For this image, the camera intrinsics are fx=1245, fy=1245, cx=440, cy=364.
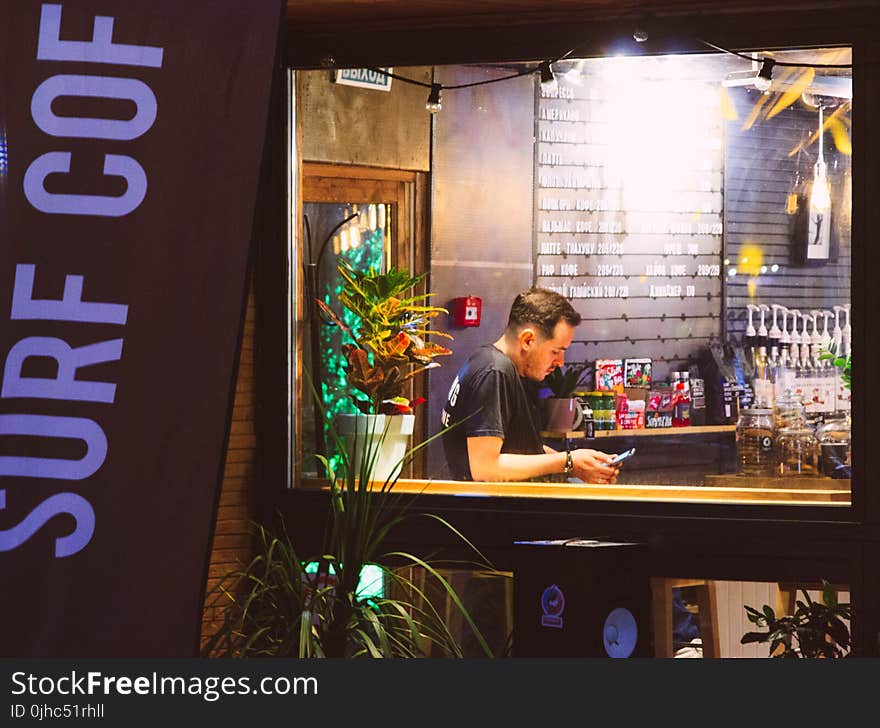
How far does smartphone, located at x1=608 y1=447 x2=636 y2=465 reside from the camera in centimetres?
552

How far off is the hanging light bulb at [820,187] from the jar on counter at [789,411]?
2.65 feet

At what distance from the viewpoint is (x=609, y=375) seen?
5891mm

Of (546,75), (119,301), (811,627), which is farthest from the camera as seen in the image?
(546,75)

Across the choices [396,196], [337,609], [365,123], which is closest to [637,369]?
[396,196]

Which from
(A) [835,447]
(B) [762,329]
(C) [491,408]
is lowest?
(A) [835,447]

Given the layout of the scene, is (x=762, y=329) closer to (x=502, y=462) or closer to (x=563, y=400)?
(x=563, y=400)

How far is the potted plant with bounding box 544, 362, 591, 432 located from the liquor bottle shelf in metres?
0.03

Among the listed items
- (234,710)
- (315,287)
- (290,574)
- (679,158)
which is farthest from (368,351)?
(234,710)

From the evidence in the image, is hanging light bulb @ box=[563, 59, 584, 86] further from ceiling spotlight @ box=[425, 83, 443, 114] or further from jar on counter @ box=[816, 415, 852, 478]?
jar on counter @ box=[816, 415, 852, 478]

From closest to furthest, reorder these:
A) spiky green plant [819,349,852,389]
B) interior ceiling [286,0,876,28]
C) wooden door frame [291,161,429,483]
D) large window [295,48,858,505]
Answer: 1. interior ceiling [286,0,876,28]
2. spiky green plant [819,349,852,389]
3. large window [295,48,858,505]
4. wooden door frame [291,161,429,483]

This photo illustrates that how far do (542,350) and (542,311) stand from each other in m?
0.19

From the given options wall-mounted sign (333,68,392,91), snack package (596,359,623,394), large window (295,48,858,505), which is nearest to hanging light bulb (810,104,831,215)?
large window (295,48,858,505)

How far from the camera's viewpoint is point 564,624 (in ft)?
14.6

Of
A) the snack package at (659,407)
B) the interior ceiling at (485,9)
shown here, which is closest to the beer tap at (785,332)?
the snack package at (659,407)
